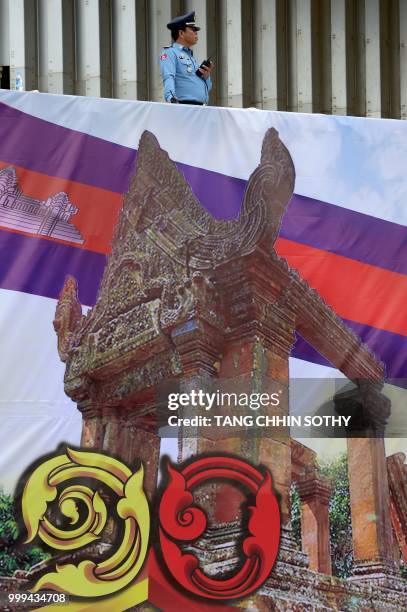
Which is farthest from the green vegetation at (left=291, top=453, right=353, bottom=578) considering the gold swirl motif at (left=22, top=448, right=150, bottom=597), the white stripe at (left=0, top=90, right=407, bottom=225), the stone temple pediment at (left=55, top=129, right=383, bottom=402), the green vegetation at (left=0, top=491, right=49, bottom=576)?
the white stripe at (left=0, top=90, right=407, bottom=225)

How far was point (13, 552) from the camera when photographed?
3936mm

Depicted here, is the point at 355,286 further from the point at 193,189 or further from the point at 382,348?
the point at 193,189

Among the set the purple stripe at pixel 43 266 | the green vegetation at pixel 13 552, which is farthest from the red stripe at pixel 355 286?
the green vegetation at pixel 13 552

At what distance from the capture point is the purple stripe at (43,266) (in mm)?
4172

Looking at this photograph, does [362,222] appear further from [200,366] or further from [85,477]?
[85,477]

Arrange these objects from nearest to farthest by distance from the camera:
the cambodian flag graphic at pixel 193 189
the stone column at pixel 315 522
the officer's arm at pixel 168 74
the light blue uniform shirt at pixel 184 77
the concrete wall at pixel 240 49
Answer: the stone column at pixel 315 522 < the cambodian flag graphic at pixel 193 189 < the officer's arm at pixel 168 74 < the light blue uniform shirt at pixel 184 77 < the concrete wall at pixel 240 49

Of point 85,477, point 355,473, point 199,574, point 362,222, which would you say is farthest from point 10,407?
point 362,222

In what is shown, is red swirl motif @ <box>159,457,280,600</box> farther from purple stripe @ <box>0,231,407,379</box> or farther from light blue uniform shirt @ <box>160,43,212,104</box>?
light blue uniform shirt @ <box>160,43,212,104</box>

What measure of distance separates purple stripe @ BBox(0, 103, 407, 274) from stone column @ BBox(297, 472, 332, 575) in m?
1.11

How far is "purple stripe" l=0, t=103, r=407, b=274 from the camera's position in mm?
4254

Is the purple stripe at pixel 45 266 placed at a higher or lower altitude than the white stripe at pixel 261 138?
lower

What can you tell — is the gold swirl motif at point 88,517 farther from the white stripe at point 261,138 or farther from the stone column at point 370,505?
the white stripe at point 261,138

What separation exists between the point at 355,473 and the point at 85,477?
124 centimetres

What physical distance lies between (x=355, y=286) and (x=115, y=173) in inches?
49.9
